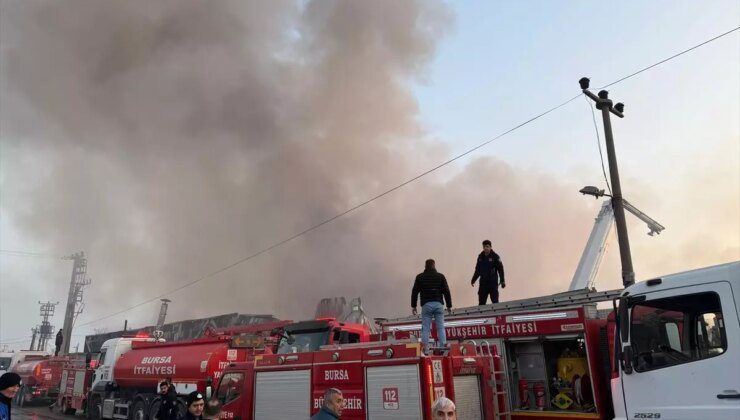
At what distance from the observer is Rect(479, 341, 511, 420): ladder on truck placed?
736 cm

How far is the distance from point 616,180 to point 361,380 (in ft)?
20.1

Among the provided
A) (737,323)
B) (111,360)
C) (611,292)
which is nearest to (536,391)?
(611,292)

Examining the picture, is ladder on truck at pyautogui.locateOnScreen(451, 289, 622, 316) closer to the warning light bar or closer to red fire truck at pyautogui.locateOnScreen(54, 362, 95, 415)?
the warning light bar

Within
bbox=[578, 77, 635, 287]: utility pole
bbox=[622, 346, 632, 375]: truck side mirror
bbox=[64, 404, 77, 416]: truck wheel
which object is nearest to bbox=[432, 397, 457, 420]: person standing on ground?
bbox=[622, 346, 632, 375]: truck side mirror

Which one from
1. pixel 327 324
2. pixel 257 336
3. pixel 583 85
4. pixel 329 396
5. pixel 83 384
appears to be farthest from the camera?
pixel 83 384

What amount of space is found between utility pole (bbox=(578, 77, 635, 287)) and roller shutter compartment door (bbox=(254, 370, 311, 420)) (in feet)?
19.4

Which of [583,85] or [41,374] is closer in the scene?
[583,85]

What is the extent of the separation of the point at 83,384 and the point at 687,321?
73.0ft

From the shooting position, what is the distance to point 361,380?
7426 millimetres

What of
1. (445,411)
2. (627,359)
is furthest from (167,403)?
(627,359)

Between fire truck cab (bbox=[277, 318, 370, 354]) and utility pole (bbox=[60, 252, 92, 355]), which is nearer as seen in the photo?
fire truck cab (bbox=[277, 318, 370, 354])

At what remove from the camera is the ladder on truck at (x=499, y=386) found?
24.1 feet

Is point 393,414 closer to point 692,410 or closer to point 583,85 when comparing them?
point 692,410

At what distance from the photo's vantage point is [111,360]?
17.9 m
